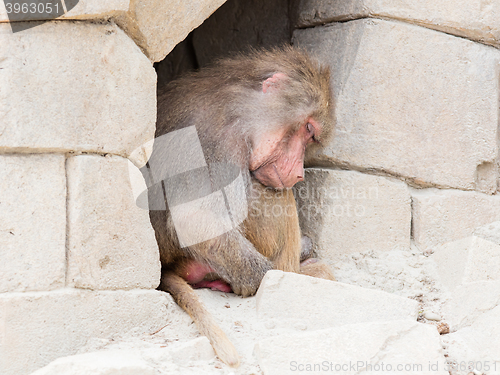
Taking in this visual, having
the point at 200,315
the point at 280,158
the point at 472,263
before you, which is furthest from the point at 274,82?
the point at 472,263

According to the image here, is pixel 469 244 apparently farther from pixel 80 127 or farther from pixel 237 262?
pixel 80 127

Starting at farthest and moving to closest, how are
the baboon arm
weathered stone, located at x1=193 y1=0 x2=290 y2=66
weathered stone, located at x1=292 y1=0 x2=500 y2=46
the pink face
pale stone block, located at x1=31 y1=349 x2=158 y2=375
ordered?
weathered stone, located at x1=193 y1=0 x2=290 y2=66
weathered stone, located at x1=292 y1=0 x2=500 y2=46
the pink face
the baboon arm
pale stone block, located at x1=31 y1=349 x2=158 y2=375

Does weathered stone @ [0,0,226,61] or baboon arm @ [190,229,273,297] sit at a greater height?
weathered stone @ [0,0,226,61]

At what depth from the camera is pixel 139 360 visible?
210 centimetres

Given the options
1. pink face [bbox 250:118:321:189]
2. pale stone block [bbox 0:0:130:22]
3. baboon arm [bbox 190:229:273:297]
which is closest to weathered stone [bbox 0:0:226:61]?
pale stone block [bbox 0:0:130:22]

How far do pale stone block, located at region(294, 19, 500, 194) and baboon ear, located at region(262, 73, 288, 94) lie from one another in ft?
1.94

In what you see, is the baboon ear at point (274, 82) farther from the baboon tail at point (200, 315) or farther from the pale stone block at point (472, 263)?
the pale stone block at point (472, 263)

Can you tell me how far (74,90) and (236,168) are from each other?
100 cm

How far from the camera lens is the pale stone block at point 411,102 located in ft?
11.7

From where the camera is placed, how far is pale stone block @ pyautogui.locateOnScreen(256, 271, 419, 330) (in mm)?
2707

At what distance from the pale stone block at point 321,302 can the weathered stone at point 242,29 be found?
1.91 metres

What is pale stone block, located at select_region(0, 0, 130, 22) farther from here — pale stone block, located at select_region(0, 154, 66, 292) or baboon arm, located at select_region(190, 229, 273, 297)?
baboon arm, located at select_region(190, 229, 273, 297)

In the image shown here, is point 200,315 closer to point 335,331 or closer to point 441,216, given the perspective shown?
point 335,331

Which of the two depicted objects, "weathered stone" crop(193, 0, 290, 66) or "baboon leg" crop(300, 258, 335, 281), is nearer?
"baboon leg" crop(300, 258, 335, 281)
